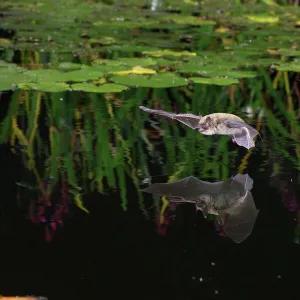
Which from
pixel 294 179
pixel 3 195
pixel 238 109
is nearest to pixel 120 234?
pixel 3 195

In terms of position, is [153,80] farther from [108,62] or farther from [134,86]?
[108,62]

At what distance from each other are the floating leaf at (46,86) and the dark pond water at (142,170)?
0.03 ft

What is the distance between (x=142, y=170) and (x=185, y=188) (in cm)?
25

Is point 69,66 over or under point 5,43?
over

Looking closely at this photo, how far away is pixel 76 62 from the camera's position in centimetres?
508

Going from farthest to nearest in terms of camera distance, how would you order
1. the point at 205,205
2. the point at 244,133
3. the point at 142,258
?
the point at 244,133 < the point at 205,205 < the point at 142,258

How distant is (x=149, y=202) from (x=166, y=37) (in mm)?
3824

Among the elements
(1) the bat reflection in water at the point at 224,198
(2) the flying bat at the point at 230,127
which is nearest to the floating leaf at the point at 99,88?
(2) the flying bat at the point at 230,127

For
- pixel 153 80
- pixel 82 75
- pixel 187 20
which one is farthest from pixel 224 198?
pixel 187 20

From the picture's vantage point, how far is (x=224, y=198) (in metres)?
2.60

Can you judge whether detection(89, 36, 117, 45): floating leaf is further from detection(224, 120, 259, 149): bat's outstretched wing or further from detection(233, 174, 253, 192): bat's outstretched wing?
detection(233, 174, 253, 192): bat's outstretched wing

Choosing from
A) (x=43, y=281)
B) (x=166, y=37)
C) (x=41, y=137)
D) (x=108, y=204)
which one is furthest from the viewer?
(x=166, y=37)

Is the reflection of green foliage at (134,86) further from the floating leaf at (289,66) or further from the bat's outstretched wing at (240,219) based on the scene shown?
the bat's outstretched wing at (240,219)

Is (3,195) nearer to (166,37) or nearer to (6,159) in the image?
(6,159)
